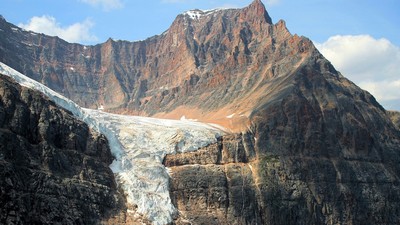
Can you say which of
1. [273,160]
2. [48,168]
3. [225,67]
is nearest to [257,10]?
[225,67]

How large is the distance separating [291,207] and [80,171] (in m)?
29.3

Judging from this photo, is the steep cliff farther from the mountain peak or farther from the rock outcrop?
the rock outcrop

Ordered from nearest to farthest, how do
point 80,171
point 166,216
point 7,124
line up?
point 7,124 → point 80,171 → point 166,216

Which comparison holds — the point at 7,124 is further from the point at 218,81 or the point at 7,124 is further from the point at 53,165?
the point at 218,81

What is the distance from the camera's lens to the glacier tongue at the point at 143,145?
69.3m

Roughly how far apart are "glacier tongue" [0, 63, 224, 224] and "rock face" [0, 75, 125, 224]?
2996 mm

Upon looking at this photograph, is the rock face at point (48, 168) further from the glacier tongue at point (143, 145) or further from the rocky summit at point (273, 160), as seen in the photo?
the glacier tongue at point (143, 145)

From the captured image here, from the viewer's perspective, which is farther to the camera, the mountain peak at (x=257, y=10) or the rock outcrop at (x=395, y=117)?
the mountain peak at (x=257, y=10)

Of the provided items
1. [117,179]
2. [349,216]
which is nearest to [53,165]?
[117,179]

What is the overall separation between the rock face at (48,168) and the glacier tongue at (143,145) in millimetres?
2996

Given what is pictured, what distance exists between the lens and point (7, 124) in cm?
5856

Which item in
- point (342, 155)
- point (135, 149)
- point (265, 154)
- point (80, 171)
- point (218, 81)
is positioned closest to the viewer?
point (80, 171)

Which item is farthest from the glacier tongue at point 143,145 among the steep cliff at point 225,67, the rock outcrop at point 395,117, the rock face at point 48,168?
the rock outcrop at point 395,117

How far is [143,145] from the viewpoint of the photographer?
257ft
